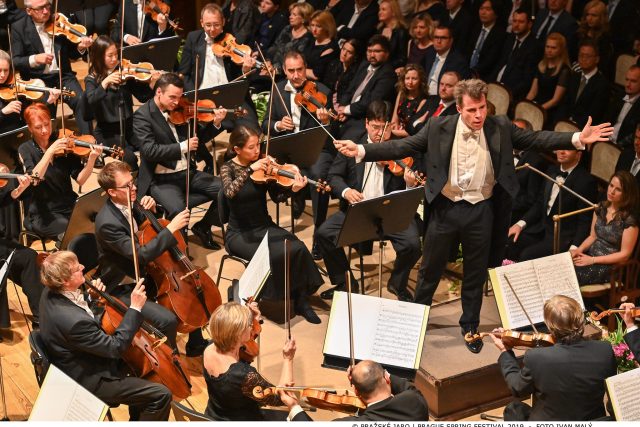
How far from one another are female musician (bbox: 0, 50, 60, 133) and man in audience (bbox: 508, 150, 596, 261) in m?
3.54

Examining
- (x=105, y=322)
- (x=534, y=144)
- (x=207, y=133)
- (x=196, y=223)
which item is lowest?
(x=196, y=223)

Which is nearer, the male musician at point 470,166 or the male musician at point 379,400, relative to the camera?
the male musician at point 379,400

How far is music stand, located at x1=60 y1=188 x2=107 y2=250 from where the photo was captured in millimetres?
5160

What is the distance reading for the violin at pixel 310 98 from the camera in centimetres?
691

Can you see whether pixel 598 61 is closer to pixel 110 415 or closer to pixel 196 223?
pixel 196 223

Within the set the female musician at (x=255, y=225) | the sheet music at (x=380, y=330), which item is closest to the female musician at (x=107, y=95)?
the female musician at (x=255, y=225)

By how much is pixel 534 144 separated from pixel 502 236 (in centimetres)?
55

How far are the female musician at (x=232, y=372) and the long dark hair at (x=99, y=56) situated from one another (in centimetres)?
358

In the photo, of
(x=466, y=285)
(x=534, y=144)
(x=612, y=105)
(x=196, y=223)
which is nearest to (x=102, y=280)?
(x=196, y=223)

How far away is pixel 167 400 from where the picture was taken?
4.20m

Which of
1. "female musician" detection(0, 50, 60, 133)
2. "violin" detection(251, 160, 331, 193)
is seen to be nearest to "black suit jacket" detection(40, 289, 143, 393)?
"violin" detection(251, 160, 331, 193)

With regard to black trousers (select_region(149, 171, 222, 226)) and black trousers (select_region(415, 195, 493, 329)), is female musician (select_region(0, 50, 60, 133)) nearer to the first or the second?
black trousers (select_region(149, 171, 222, 226))

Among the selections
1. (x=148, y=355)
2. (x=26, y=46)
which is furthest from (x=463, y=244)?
(x=26, y=46)

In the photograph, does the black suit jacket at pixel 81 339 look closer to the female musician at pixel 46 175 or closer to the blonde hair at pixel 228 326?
the blonde hair at pixel 228 326
